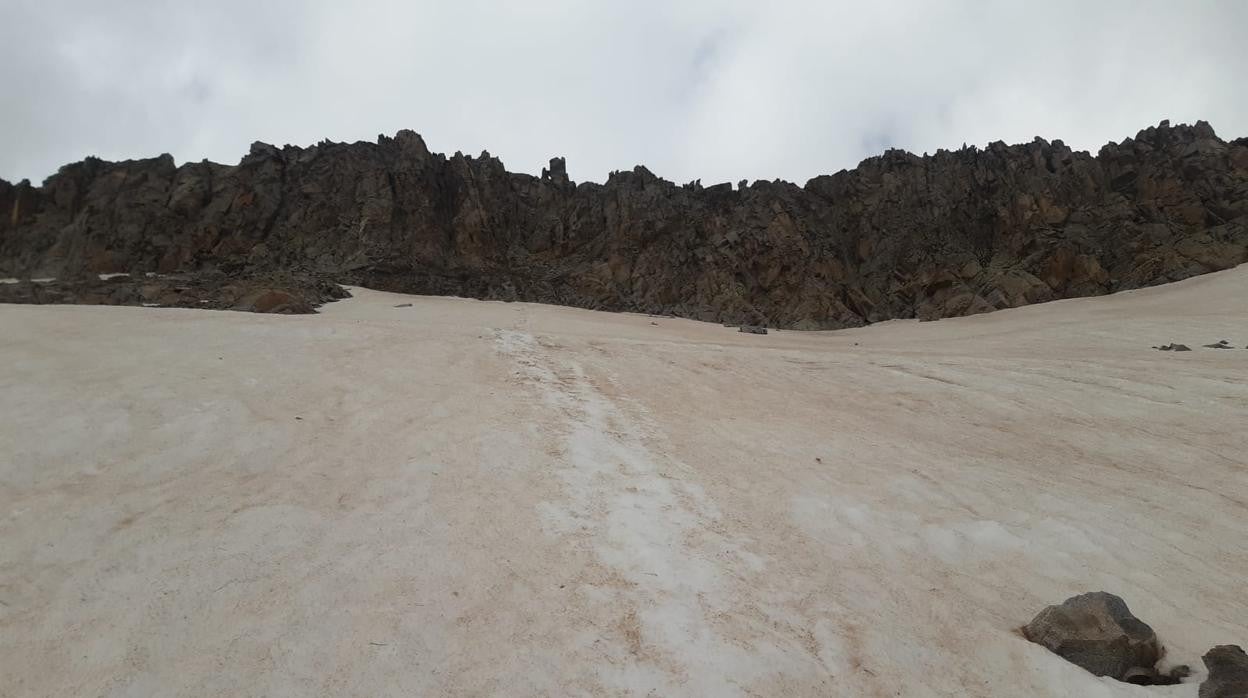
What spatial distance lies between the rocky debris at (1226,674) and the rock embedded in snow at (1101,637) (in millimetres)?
257

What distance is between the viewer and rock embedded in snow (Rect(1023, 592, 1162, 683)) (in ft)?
10.0

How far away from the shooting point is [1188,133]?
98.7 feet

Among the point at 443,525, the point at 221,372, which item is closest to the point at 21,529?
the point at 443,525

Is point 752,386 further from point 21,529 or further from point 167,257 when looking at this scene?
point 167,257

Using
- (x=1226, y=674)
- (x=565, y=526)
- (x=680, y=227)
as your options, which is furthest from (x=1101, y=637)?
(x=680, y=227)

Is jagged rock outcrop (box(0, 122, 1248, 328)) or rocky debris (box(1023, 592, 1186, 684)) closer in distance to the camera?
rocky debris (box(1023, 592, 1186, 684))

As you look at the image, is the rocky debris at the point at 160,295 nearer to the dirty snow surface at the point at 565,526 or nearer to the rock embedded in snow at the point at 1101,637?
the dirty snow surface at the point at 565,526

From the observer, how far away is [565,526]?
13.6 ft

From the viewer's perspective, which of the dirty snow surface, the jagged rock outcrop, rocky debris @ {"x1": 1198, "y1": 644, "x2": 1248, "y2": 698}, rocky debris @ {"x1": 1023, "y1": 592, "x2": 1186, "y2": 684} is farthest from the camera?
the jagged rock outcrop

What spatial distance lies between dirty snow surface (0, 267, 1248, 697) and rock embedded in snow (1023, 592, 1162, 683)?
0.12m

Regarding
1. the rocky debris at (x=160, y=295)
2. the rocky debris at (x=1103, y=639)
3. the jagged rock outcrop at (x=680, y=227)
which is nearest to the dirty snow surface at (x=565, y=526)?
the rocky debris at (x=1103, y=639)

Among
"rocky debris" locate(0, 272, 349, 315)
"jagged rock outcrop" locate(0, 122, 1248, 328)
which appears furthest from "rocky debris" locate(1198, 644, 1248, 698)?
"jagged rock outcrop" locate(0, 122, 1248, 328)

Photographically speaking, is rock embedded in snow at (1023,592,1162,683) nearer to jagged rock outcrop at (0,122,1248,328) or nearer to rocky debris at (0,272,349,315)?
rocky debris at (0,272,349,315)

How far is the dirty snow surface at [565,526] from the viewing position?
289 cm
